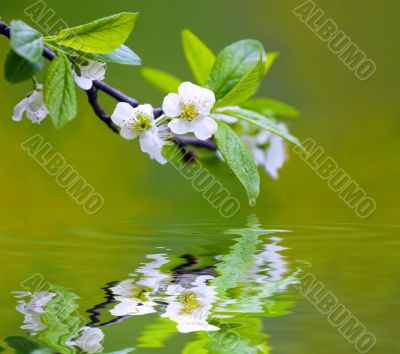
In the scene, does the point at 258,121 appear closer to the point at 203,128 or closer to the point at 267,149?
the point at 203,128

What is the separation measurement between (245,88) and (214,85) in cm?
5

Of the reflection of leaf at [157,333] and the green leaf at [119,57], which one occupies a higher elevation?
the green leaf at [119,57]

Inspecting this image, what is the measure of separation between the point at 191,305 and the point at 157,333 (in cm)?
9

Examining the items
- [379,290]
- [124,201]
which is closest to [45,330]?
[379,290]

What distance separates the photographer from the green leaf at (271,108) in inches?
43.3

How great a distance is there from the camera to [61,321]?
→ 47 cm

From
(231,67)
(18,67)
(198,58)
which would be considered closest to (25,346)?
(18,67)

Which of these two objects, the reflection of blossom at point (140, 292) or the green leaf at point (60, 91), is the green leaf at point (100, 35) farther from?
the reflection of blossom at point (140, 292)

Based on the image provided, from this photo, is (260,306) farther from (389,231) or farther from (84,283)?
(389,231)

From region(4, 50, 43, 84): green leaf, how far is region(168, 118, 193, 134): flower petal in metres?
0.17

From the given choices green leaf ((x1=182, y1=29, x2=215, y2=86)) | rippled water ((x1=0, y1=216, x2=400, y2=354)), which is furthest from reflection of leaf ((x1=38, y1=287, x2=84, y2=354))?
green leaf ((x1=182, y1=29, x2=215, y2=86))

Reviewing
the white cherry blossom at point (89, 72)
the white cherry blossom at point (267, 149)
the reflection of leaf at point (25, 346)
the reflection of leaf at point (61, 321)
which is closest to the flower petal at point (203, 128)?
the white cherry blossom at point (89, 72)

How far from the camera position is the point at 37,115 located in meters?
0.74

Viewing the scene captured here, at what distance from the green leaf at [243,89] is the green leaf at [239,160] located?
5 centimetres
